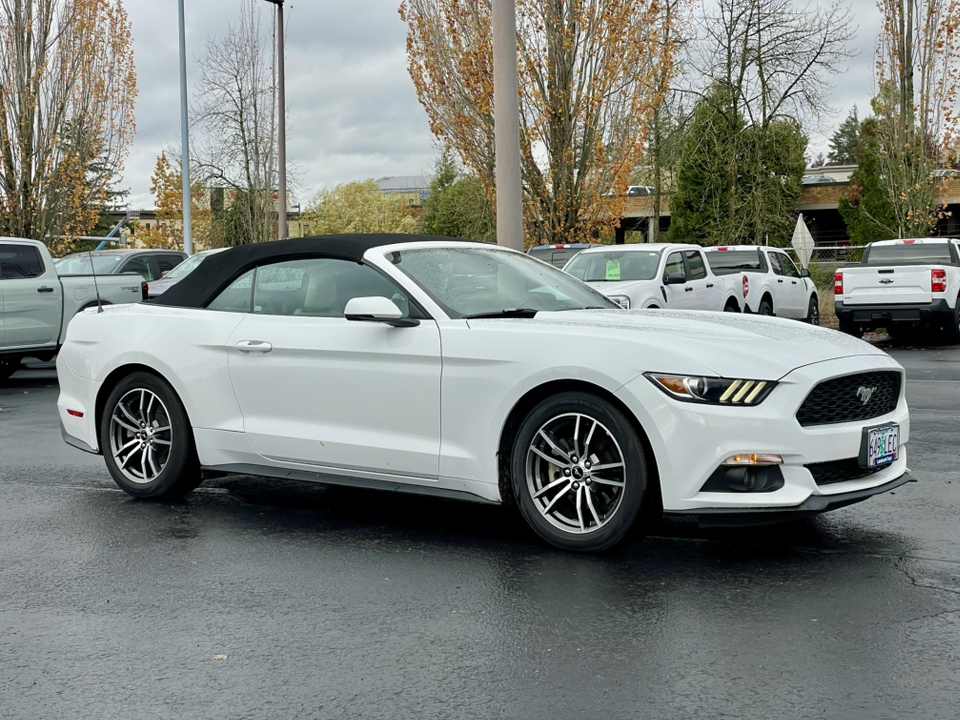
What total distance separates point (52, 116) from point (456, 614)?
2795 centimetres

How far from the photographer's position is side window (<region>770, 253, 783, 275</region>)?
73.0 feet

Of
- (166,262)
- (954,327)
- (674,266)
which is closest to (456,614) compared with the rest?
(674,266)

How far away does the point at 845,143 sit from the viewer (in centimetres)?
11025

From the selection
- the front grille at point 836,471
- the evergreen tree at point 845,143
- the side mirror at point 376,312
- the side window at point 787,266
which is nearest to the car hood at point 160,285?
the side window at point 787,266

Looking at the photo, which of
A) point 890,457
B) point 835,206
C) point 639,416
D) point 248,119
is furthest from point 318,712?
point 835,206

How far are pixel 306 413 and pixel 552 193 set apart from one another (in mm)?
17791

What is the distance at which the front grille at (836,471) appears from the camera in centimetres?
526

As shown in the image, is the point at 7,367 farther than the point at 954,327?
No

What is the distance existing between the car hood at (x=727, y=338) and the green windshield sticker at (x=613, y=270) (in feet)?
34.4

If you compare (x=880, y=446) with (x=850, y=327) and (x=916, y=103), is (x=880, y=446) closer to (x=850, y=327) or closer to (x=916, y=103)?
(x=850, y=327)

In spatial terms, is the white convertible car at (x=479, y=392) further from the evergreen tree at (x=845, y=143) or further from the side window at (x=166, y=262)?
the evergreen tree at (x=845, y=143)

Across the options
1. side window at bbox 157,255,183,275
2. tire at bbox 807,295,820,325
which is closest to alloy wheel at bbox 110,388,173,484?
side window at bbox 157,255,183,275

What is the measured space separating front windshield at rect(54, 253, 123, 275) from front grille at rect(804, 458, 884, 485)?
17.0 metres

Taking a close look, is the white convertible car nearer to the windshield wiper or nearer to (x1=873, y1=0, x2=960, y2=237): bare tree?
the windshield wiper
